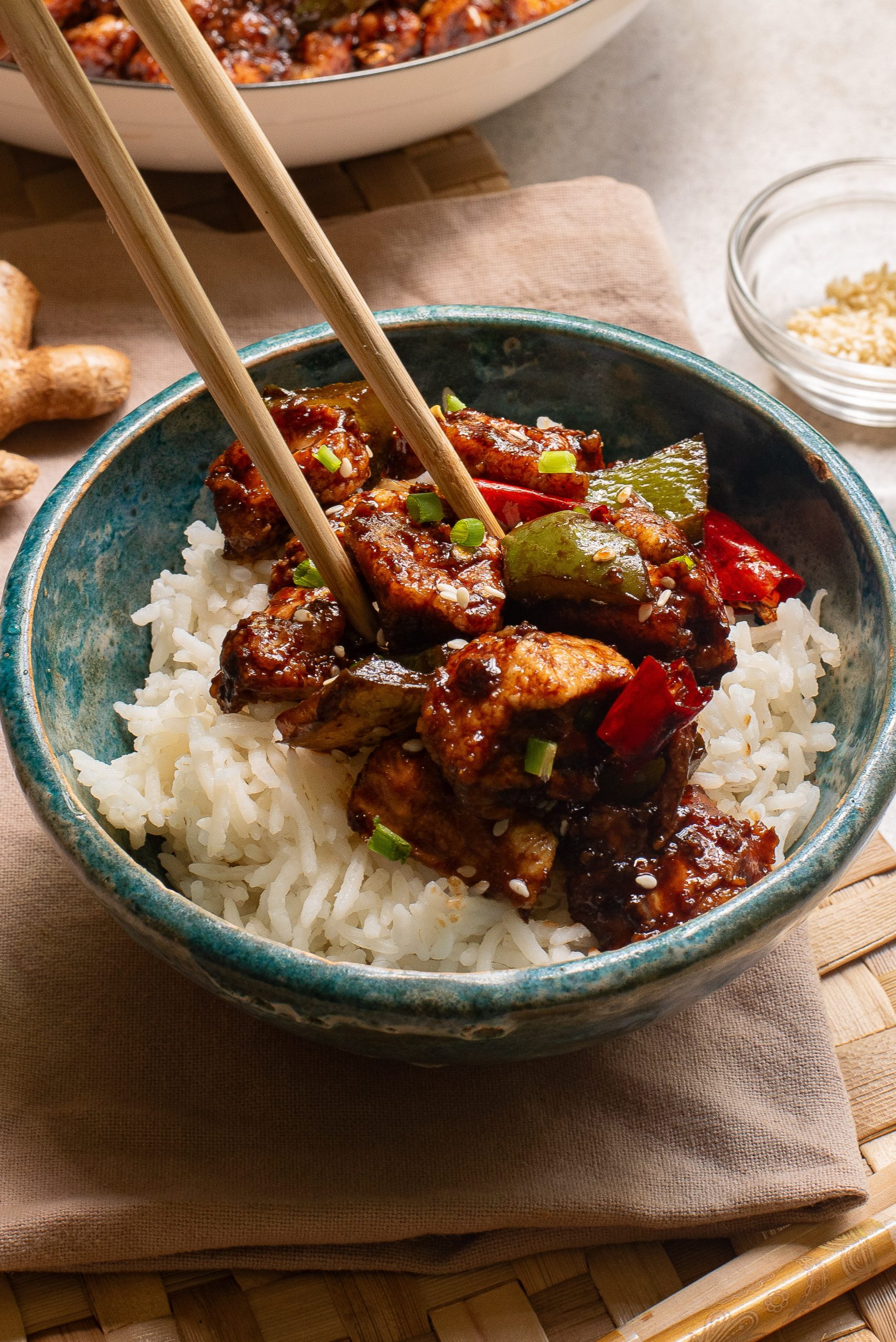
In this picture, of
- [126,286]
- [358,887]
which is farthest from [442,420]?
[126,286]

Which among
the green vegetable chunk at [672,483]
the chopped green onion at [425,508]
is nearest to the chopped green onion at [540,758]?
the chopped green onion at [425,508]

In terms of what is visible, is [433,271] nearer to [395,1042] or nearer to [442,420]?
[442,420]

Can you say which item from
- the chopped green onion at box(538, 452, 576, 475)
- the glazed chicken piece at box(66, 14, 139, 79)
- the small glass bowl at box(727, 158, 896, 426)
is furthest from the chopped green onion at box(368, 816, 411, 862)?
the glazed chicken piece at box(66, 14, 139, 79)

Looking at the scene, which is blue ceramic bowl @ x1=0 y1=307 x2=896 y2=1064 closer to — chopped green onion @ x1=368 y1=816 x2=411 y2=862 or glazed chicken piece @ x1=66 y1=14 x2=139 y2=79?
chopped green onion @ x1=368 y1=816 x2=411 y2=862

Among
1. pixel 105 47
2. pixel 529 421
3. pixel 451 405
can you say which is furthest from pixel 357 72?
pixel 451 405

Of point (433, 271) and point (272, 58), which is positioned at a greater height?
point (272, 58)

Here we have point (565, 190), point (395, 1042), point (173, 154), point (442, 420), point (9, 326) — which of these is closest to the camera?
point (395, 1042)

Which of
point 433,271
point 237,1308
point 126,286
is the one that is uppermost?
point 126,286
